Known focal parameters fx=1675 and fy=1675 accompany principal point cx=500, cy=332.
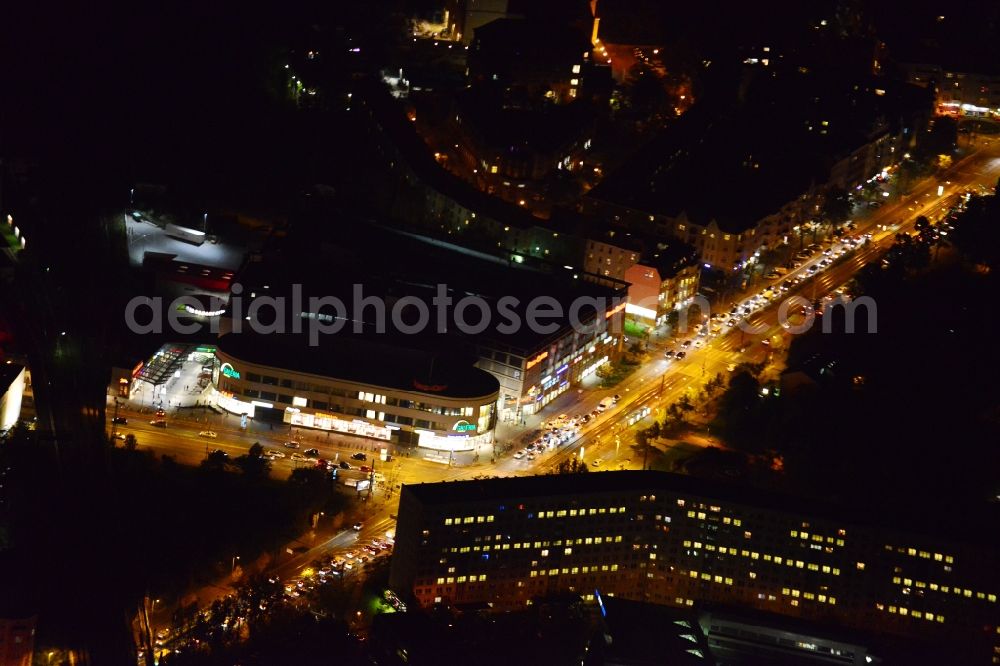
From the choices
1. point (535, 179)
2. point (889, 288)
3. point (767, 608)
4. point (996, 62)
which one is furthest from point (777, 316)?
point (996, 62)

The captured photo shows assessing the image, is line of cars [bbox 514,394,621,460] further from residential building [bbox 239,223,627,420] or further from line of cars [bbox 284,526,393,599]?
line of cars [bbox 284,526,393,599]

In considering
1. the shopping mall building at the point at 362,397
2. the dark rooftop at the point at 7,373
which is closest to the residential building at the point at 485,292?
the shopping mall building at the point at 362,397

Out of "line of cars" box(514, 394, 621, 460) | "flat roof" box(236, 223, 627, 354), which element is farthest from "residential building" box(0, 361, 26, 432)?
"line of cars" box(514, 394, 621, 460)

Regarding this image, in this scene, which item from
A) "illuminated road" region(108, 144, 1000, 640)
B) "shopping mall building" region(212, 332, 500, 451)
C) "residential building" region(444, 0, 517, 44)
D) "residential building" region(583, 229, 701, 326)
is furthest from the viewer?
"residential building" region(444, 0, 517, 44)

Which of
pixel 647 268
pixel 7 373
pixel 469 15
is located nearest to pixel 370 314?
pixel 647 268

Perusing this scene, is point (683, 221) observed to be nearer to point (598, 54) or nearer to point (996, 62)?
point (598, 54)

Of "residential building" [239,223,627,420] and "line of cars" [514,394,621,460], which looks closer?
"line of cars" [514,394,621,460]

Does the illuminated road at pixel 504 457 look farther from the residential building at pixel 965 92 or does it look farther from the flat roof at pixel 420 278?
the residential building at pixel 965 92
